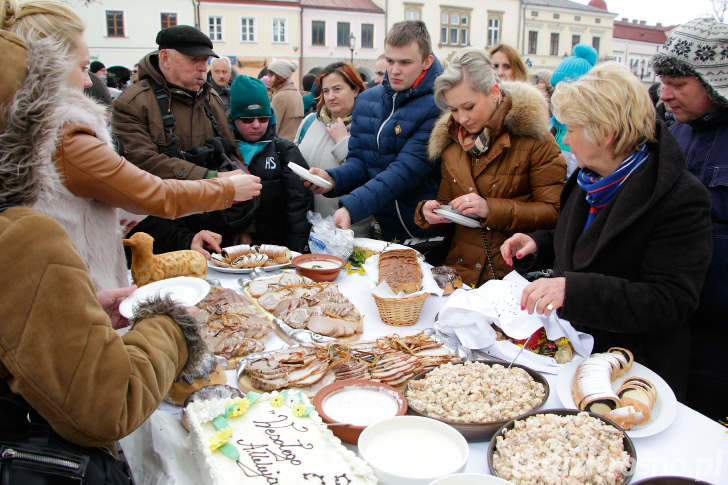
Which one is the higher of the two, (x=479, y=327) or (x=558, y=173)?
(x=558, y=173)

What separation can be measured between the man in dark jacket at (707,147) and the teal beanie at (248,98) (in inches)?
92.5

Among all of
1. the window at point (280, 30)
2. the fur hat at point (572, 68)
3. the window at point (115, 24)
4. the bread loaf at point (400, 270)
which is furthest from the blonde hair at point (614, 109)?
the window at point (280, 30)

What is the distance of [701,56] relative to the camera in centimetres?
209

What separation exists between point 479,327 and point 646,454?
0.70m

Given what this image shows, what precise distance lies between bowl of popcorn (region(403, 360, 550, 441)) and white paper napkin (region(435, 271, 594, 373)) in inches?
6.9

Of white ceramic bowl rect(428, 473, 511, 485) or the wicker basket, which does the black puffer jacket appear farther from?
white ceramic bowl rect(428, 473, 511, 485)

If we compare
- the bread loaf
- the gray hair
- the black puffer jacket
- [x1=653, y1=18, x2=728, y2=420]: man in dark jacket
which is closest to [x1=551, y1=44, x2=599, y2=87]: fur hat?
the gray hair

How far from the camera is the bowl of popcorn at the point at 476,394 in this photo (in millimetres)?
1411

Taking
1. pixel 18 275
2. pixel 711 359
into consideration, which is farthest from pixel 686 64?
pixel 18 275

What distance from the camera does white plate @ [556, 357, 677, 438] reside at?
1436mm

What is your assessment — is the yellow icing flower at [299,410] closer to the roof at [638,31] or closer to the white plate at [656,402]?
the white plate at [656,402]

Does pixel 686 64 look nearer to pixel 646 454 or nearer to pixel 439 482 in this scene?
pixel 646 454

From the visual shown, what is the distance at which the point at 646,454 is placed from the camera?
4.50ft

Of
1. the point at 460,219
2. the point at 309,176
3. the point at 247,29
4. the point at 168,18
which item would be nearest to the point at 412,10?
the point at 247,29
